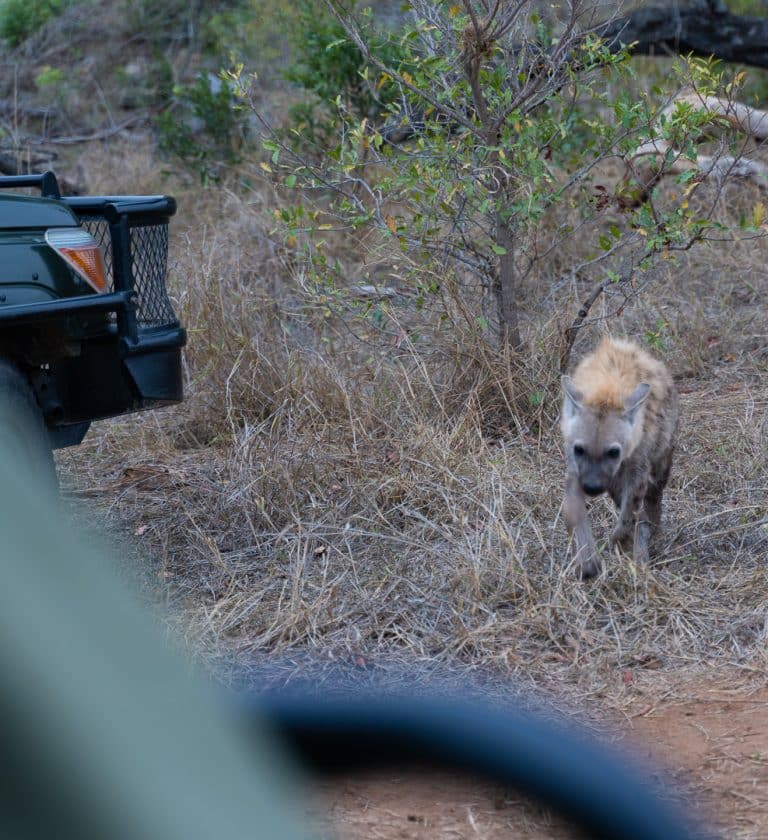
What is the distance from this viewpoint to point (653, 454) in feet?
16.9

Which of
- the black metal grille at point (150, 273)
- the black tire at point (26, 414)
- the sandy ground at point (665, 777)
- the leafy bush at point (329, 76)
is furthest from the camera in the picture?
the leafy bush at point (329, 76)

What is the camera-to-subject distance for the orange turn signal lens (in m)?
4.38

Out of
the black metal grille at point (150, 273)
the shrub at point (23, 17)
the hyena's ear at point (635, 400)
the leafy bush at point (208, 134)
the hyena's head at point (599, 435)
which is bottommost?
the hyena's head at point (599, 435)

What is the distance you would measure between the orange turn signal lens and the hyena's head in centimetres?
201

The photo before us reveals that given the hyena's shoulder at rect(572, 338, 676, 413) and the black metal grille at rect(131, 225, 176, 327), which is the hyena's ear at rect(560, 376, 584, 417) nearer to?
the hyena's shoulder at rect(572, 338, 676, 413)

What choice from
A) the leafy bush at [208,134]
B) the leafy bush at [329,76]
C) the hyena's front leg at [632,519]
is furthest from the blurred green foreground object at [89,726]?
the leafy bush at [208,134]

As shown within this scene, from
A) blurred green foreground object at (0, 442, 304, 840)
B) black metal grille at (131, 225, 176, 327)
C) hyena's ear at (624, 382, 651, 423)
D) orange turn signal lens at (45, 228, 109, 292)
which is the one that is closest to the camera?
blurred green foreground object at (0, 442, 304, 840)

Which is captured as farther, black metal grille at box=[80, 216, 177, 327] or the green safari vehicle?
black metal grille at box=[80, 216, 177, 327]

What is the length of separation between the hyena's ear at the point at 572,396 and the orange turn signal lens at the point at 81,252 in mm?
1981

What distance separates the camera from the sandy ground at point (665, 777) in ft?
9.13

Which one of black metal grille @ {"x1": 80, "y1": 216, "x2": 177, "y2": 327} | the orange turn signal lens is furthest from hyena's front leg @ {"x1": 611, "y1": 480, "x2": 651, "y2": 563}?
the orange turn signal lens

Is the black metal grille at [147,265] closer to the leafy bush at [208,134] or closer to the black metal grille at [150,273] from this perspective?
the black metal grille at [150,273]

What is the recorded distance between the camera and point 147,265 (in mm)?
5027

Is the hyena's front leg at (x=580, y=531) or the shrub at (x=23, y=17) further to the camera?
the shrub at (x=23, y=17)
